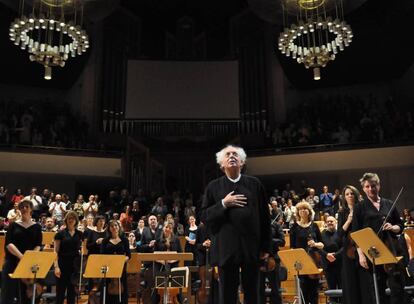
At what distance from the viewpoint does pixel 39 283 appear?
544cm

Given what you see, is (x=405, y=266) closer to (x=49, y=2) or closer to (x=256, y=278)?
(x=256, y=278)

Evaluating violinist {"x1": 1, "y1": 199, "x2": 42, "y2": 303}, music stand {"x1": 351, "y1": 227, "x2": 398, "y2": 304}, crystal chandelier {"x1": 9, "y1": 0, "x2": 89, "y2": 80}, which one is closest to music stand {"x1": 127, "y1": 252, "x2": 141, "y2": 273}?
violinist {"x1": 1, "y1": 199, "x2": 42, "y2": 303}

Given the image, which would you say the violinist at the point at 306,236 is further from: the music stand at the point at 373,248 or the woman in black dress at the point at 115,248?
the woman in black dress at the point at 115,248

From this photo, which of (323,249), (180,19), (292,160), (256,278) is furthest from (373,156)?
(256,278)

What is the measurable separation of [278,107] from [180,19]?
475 cm

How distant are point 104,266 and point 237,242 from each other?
2946mm

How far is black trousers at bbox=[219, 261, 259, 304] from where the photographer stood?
9.92ft

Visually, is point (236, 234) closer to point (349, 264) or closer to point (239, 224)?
point (239, 224)

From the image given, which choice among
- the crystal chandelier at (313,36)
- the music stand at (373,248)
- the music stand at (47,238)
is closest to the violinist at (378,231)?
the music stand at (373,248)

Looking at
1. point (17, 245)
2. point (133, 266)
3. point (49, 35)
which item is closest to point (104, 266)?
point (17, 245)

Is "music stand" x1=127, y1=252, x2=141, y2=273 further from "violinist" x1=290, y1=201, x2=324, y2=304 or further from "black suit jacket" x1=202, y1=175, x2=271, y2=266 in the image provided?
"black suit jacket" x1=202, y1=175, x2=271, y2=266

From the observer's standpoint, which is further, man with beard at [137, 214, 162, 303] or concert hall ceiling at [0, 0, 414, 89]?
concert hall ceiling at [0, 0, 414, 89]

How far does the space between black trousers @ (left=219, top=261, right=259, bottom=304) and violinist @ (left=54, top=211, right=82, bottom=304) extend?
134 inches

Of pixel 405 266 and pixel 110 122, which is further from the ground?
pixel 110 122
